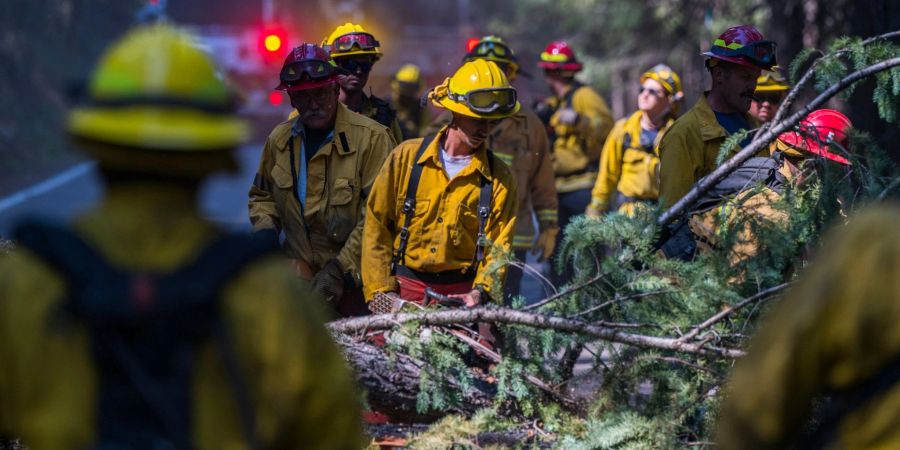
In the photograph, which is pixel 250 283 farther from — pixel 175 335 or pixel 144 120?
pixel 144 120

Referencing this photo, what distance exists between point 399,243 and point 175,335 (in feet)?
12.8

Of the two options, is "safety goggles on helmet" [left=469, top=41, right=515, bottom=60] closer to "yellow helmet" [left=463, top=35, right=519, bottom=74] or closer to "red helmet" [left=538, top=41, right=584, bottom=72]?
"yellow helmet" [left=463, top=35, right=519, bottom=74]

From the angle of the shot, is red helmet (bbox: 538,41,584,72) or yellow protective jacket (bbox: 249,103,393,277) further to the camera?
red helmet (bbox: 538,41,584,72)

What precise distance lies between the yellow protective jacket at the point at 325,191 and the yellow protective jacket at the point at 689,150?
1488 mm

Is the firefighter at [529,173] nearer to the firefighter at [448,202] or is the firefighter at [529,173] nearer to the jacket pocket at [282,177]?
the jacket pocket at [282,177]

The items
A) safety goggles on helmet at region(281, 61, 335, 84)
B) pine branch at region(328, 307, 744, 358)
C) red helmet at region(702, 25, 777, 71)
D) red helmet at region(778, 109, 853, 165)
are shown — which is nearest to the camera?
pine branch at region(328, 307, 744, 358)

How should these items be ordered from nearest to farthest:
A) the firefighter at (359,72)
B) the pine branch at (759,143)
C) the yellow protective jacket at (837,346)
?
1. the yellow protective jacket at (837,346)
2. the pine branch at (759,143)
3. the firefighter at (359,72)

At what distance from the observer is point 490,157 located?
6.15 m

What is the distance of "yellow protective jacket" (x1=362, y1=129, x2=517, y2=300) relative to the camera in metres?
6.02

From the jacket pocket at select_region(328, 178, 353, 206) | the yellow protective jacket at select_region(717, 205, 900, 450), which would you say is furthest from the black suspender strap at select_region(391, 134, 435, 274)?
the yellow protective jacket at select_region(717, 205, 900, 450)

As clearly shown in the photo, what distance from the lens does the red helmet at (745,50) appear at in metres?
6.46

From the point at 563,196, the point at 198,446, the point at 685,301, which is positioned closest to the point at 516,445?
the point at 685,301


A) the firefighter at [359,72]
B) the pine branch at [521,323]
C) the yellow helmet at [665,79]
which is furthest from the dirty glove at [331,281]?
the yellow helmet at [665,79]

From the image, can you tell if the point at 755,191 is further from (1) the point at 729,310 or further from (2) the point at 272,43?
(2) the point at 272,43
